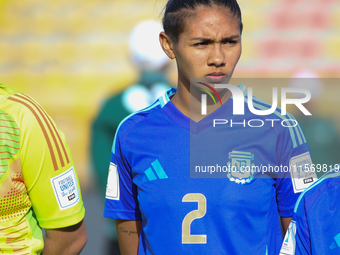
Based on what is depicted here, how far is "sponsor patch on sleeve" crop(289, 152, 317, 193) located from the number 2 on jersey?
12.5 inches

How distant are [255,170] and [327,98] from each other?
3130 mm

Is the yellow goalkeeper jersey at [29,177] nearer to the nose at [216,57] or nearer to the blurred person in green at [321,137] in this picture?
the nose at [216,57]

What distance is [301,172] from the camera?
60.3 inches

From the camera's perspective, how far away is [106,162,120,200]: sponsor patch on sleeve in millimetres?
1734

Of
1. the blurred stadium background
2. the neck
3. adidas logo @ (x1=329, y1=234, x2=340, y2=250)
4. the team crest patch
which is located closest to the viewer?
adidas logo @ (x1=329, y1=234, x2=340, y2=250)

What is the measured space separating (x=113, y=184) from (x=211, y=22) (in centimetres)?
72

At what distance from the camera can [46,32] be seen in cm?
527

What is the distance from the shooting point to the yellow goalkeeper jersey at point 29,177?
4.65 ft

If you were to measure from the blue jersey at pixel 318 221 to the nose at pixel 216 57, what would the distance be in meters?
0.51

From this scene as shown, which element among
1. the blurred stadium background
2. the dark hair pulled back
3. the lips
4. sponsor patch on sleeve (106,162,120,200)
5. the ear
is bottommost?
sponsor patch on sleeve (106,162,120,200)

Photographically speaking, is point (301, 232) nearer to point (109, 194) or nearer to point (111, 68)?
point (109, 194)

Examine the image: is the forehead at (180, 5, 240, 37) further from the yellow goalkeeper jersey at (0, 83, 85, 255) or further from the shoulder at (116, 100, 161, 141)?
the yellow goalkeeper jersey at (0, 83, 85, 255)

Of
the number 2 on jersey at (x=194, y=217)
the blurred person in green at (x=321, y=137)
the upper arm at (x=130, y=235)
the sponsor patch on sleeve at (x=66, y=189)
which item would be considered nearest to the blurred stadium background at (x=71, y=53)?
the blurred person in green at (x=321, y=137)

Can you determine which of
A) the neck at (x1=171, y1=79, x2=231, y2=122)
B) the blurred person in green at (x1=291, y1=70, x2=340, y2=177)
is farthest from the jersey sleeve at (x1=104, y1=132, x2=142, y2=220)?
the blurred person in green at (x1=291, y1=70, x2=340, y2=177)
